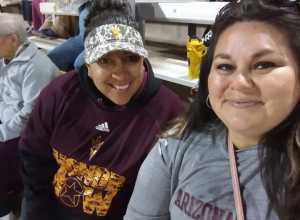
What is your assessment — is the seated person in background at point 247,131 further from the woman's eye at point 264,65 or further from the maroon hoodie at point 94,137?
the maroon hoodie at point 94,137

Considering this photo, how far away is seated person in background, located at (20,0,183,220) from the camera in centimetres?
119

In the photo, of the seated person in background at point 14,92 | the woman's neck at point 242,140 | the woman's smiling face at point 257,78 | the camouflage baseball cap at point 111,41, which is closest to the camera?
the woman's smiling face at point 257,78

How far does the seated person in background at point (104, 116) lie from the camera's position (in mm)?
1188

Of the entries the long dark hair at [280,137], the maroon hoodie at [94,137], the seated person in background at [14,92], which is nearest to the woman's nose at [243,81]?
the long dark hair at [280,137]

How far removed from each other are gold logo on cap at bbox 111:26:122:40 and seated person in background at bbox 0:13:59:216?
2.67 feet

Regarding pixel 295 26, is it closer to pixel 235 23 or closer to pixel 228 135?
pixel 235 23

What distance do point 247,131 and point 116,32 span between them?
22.5 inches

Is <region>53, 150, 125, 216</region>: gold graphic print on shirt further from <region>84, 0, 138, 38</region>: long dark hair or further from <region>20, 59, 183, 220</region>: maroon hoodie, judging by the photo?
<region>84, 0, 138, 38</region>: long dark hair

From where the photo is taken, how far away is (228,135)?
891 millimetres

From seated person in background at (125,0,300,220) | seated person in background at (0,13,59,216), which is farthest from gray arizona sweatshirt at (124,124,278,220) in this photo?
seated person in background at (0,13,59,216)

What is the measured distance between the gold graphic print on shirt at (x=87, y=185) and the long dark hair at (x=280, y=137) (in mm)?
547

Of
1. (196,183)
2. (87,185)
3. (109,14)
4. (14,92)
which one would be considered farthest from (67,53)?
(196,183)

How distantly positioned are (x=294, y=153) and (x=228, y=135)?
0.50 ft

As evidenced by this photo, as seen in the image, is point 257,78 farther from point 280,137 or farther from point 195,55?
point 195,55
